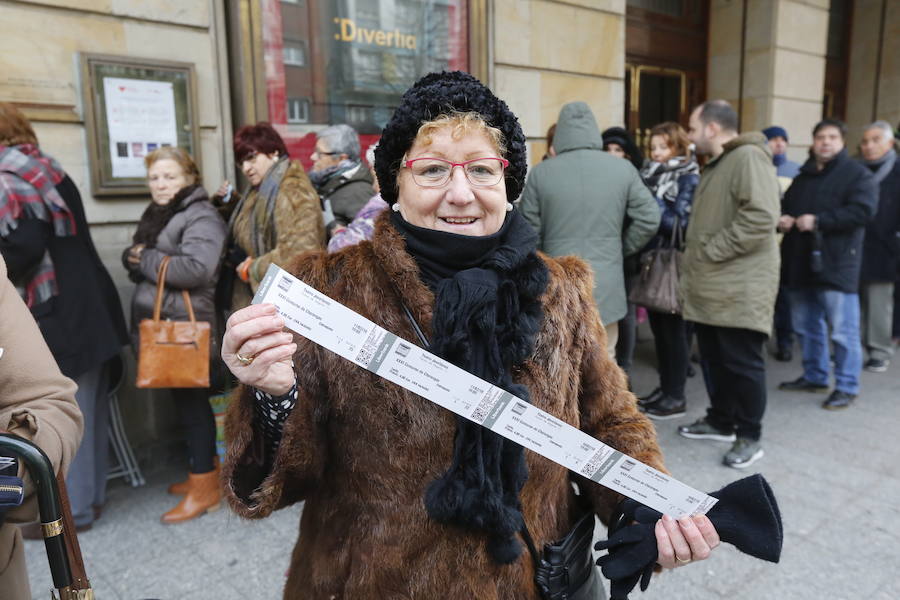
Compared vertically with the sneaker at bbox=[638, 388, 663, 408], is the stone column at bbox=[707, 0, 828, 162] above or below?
above

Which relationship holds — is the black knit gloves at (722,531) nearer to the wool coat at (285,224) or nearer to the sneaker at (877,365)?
the wool coat at (285,224)

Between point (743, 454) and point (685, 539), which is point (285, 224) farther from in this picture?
point (743, 454)

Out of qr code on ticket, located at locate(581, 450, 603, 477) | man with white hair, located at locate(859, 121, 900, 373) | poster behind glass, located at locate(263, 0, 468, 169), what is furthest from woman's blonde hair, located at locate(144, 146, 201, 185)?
man with white hair, located at locate(859, 121, 900, 373)

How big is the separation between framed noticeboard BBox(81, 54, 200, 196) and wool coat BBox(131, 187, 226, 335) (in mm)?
728

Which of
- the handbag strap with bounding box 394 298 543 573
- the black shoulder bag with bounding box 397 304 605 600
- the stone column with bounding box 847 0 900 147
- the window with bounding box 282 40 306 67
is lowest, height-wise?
the black shoulder bag with bounding box 397 304 605 600

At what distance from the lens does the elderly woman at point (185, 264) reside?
349 centimetres

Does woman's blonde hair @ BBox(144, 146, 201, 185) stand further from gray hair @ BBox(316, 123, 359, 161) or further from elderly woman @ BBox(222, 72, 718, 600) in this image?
elderly woman @ BBox(222, 72, 718, 600)

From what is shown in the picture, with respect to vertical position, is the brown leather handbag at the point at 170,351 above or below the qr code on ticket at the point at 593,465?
below

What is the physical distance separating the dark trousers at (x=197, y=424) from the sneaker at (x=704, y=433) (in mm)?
2984

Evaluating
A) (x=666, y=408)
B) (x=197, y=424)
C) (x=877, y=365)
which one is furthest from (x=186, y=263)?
(x=877, y=365)

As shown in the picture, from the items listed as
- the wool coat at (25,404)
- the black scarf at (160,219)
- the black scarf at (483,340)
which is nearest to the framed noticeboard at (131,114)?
the black scarf at (160,219)

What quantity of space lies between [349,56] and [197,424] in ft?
9.46

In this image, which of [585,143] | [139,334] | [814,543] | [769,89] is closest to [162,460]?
[139,334]

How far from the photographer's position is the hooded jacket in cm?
427
